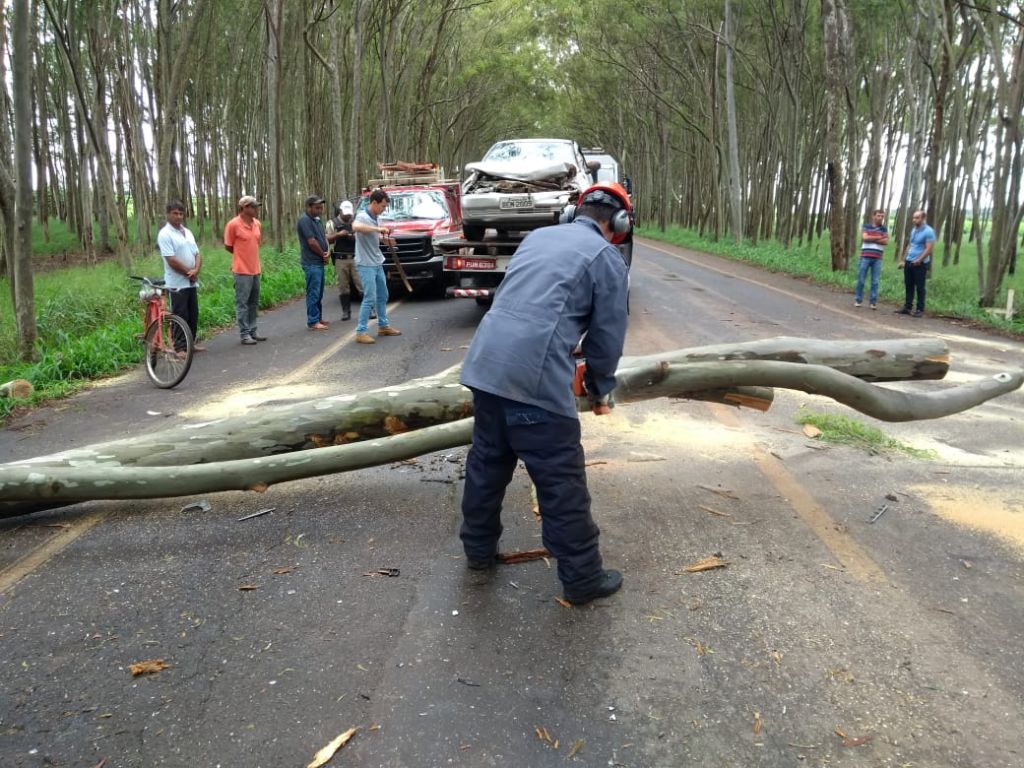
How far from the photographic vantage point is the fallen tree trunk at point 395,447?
436 centimetres

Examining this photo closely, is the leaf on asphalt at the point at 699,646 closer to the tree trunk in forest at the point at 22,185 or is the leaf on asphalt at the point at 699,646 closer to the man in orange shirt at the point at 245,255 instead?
the man in orange shirt at the point at 245,255

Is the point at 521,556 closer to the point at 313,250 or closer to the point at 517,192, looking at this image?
the point at 313,250

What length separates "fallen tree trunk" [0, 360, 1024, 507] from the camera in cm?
436

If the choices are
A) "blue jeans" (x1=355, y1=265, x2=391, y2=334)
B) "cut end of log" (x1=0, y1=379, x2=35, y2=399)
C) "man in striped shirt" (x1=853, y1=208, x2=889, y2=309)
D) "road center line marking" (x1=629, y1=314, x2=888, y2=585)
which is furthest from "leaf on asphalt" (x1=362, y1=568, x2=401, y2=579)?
"man in striped shirt" (x1=853, y1=208, x2=889, y2=309)

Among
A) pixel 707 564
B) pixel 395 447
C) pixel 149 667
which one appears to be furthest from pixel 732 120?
pixel 149 667

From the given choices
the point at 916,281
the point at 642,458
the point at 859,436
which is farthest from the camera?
the point at 916,281

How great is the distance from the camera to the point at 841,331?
441 inches

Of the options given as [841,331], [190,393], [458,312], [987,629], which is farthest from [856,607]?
[458,312]

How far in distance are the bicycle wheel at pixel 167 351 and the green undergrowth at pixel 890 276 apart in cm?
1183

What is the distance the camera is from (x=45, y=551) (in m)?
4.21

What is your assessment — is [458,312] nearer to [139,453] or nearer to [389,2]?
[139,453]

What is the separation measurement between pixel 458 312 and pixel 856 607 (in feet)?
34.6

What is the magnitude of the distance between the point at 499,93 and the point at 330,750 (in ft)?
149

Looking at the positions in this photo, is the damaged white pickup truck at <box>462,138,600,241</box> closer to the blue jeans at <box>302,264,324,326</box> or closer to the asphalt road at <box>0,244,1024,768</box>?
the blue jeans at <box>302,264,324,326</box>
